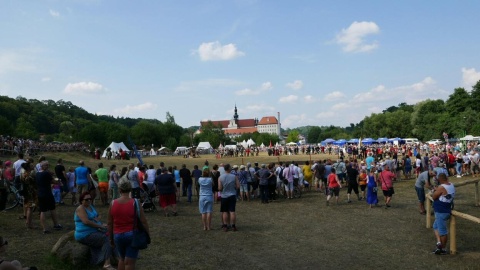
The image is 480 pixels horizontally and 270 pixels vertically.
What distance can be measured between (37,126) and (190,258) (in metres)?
119

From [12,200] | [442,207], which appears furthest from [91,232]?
[12,200]

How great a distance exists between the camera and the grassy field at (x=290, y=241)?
7.31 m

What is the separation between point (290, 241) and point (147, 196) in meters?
5.77

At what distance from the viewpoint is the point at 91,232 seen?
638 cm

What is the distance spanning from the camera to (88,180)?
12.8 meters

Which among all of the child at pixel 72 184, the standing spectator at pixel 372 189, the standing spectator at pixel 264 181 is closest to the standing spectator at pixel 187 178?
the standing spectator at pixel 264 181

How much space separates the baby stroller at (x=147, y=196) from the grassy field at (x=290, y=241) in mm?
729

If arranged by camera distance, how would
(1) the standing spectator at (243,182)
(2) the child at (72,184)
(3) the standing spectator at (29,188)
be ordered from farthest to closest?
(1) the standing spectator at (243,182) → (2) the child at (72,184) → (3) the standing spectator at (29,188)

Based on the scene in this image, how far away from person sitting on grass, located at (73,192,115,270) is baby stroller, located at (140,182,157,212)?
6.02 meters

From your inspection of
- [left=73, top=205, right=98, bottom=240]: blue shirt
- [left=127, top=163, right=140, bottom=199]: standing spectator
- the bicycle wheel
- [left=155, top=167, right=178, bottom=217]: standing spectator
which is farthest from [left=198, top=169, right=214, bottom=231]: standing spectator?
the bicycle wheel

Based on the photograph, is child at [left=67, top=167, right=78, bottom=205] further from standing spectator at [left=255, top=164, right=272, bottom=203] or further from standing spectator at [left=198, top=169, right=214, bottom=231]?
standing spectator at [left=255, top=164, right=272, bottom=203]

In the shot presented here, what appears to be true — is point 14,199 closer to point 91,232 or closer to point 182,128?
point 91,232

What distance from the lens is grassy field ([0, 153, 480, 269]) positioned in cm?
731

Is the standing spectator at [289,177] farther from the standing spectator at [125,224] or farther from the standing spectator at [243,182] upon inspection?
the standing spectator at [125,224]
